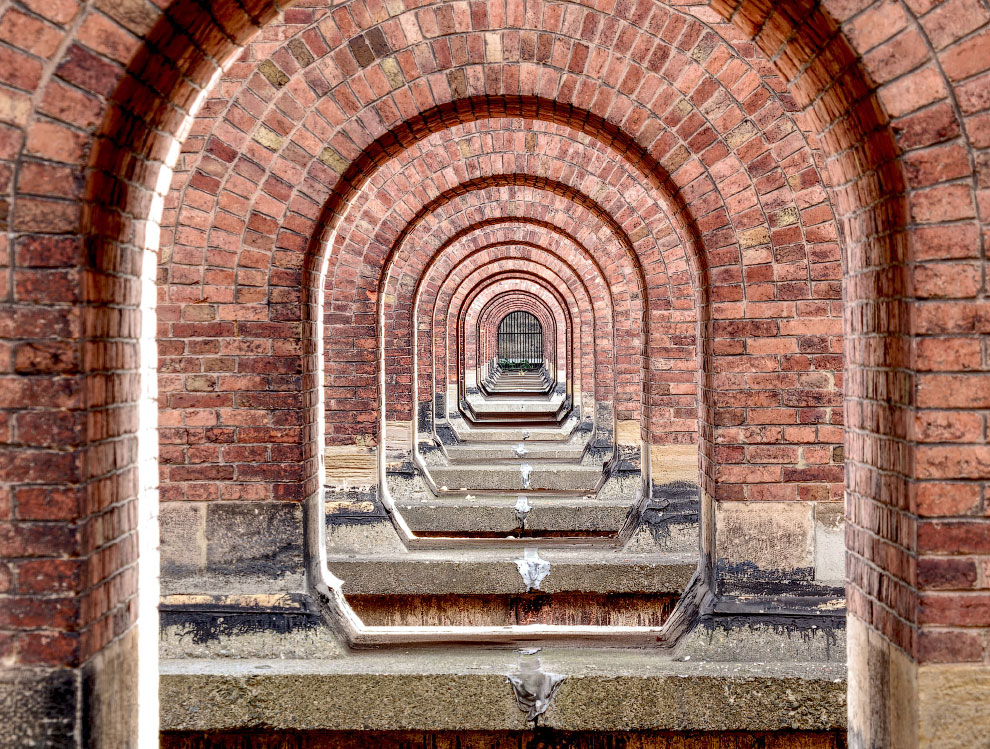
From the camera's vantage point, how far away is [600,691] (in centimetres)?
500

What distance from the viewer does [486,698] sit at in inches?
198

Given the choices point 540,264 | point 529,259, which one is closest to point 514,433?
point 540,264

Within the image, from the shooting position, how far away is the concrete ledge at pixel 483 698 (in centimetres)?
493

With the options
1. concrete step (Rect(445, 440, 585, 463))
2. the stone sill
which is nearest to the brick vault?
the stone sill

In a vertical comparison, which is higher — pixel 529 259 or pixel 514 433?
pixel 529 259

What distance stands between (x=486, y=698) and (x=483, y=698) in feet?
0.05

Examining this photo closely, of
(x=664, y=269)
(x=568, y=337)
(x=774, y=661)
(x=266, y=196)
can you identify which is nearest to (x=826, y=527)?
(x=774, y=661)

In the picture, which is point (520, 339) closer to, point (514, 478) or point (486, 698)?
point (514, 478)

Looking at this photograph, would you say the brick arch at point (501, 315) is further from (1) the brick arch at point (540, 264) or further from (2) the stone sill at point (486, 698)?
(2) the stone sill at point (486, 698)

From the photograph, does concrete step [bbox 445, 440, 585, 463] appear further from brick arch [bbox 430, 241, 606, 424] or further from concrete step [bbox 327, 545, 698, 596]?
concrete step [bbox 327, 545, 698, 596]

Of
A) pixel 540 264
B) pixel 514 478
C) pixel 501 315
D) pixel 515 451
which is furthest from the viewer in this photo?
pixel 501 315

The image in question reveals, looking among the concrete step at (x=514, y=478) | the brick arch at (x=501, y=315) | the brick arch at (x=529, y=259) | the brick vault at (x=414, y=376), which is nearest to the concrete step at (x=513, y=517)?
the brick vault at (x=414, y=376)

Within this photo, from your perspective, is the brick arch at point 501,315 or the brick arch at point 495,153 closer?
the brick arch at point 495,153

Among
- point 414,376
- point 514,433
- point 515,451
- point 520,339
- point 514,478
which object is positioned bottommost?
point 514,478
